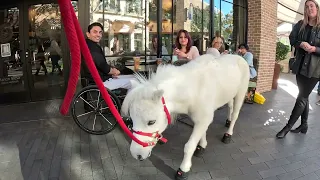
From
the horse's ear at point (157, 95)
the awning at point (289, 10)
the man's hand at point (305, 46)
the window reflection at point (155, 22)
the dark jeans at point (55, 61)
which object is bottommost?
the horse's ear at point (157, 95)

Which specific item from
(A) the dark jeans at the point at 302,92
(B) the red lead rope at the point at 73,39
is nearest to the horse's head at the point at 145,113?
(B) the red lead rope at the point at 73,39

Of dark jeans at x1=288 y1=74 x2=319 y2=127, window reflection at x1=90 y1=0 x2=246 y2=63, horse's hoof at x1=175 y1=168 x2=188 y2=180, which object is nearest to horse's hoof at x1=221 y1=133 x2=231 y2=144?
dark jeans at x1=288 y1=74 x2=319 y2=127

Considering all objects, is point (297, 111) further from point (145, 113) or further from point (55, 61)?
point (55, 61)

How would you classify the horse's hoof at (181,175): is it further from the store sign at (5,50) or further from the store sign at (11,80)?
the store sign at (5,50)

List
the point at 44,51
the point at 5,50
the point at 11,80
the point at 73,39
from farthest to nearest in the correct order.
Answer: the point at 44,51 → the point at 11,80 → the point at 5,50 → the point at 73,39

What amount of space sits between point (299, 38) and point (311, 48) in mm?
371

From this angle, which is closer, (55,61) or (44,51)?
(44,51)

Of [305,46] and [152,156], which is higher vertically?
[305,46]

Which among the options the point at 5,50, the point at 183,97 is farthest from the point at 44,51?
the point at 183,97

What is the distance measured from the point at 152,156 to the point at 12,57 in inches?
184

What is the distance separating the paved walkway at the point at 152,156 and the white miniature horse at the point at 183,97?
0.39 meters

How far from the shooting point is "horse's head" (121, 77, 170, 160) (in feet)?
7.01

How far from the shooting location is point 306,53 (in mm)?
3758

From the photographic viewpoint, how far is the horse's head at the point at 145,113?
214 cm
